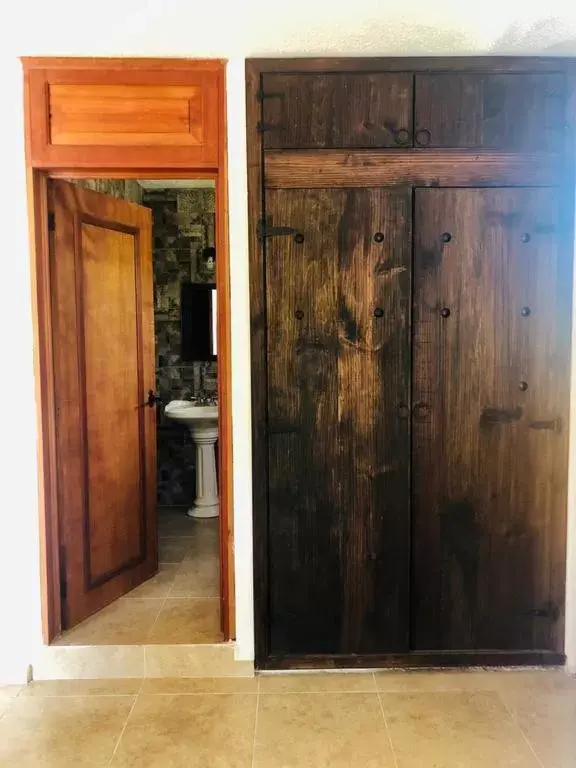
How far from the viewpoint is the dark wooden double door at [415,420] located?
8.41ft

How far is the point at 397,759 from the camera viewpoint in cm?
214

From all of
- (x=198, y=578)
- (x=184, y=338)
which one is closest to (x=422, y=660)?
(x=198, y=578)

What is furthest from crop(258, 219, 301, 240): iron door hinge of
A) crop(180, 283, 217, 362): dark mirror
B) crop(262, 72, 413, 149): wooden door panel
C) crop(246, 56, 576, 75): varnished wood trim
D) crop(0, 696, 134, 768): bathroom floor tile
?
crop(180, 283, 217, 362): dark mirror

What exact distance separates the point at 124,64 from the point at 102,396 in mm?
1479

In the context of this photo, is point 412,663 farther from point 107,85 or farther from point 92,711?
point 107,85

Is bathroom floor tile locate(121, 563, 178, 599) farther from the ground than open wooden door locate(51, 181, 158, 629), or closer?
closer

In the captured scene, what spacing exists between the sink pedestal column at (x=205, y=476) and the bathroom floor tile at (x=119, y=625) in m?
1.47

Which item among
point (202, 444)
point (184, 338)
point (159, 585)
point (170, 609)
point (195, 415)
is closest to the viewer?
point (170, 609)

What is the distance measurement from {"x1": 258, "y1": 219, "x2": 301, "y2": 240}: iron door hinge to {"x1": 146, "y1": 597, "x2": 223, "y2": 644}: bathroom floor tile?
1.75m

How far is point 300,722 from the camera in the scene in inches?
92.1

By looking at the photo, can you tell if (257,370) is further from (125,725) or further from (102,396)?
(125,725)

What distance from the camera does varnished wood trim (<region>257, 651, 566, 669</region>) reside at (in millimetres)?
2666

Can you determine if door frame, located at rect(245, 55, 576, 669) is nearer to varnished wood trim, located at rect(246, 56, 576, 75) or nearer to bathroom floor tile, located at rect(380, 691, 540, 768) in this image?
varnished wood trim, located at rect(246, 56, 576, 75)

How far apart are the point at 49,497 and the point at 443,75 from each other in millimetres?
2415
